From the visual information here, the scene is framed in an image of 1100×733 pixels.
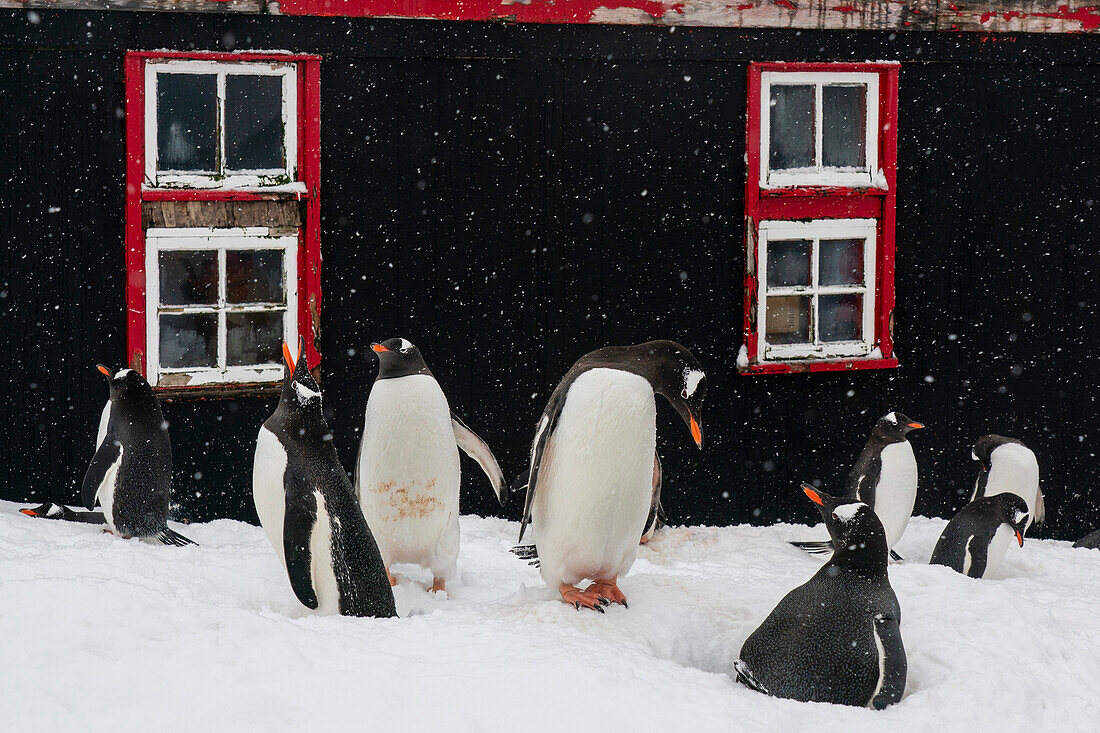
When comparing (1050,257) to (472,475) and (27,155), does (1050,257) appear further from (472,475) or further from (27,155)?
(27,155)

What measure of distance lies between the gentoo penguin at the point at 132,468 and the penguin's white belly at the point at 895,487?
12.9 feet

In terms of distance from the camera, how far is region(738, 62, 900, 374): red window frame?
6211 mm

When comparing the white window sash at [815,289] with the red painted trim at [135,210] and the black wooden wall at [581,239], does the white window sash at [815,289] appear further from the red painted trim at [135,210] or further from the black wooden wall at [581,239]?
the red painted trim at [135,210]

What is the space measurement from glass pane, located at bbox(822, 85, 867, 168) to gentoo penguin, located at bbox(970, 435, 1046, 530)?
209cm

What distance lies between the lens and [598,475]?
3471 millimetres

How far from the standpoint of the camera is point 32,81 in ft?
17.6

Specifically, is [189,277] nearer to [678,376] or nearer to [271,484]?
[271,484]

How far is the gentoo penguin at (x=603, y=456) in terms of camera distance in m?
3.44

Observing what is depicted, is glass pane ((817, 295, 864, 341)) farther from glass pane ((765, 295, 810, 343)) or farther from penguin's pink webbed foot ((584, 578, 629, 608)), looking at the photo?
penguin's pink webbed foot ((584, 578, 629, 608))

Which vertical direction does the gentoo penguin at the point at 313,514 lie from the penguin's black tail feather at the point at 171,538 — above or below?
above

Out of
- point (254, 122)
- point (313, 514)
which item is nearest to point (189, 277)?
point (254, 122)

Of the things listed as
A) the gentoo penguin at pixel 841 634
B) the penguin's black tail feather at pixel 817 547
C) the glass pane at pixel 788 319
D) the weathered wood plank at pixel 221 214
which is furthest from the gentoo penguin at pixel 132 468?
the glass pane at pixel 788 319

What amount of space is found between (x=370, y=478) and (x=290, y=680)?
1705mm

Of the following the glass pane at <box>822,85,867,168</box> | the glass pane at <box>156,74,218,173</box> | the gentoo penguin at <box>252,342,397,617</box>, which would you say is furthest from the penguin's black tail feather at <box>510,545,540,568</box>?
the glass pane at <box>822,85,867,168</box>
